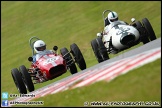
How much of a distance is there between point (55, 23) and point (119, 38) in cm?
2119

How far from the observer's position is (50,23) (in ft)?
112

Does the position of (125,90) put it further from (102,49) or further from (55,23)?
(55,23)

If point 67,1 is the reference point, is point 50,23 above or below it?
below

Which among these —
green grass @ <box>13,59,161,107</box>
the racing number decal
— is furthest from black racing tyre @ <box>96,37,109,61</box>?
green grass @ <box>13,59,161,107</box>

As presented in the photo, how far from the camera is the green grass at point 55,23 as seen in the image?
25163mm

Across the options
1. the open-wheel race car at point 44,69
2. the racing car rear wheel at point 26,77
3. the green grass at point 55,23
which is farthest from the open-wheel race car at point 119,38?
the green grass at point 55,23

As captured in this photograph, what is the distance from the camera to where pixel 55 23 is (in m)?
33.4

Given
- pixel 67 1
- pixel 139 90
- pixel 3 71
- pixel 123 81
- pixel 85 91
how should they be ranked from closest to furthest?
pixel 139 90 → pixel 123 81 → pixel 85 91 → pixel 3 71 → pixel 67 1

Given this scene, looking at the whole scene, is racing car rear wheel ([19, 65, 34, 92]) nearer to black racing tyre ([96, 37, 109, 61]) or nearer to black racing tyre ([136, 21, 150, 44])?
black racing tyre ([96, 37, 109, 61])

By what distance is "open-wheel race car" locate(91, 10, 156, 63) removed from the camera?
12586mm

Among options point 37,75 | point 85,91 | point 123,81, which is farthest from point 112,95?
point 37,75

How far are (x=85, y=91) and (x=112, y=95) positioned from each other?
917 millimetres

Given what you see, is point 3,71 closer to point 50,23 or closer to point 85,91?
point 50,23

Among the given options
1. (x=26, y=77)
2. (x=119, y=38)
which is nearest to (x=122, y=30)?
(x=119, y=38)
